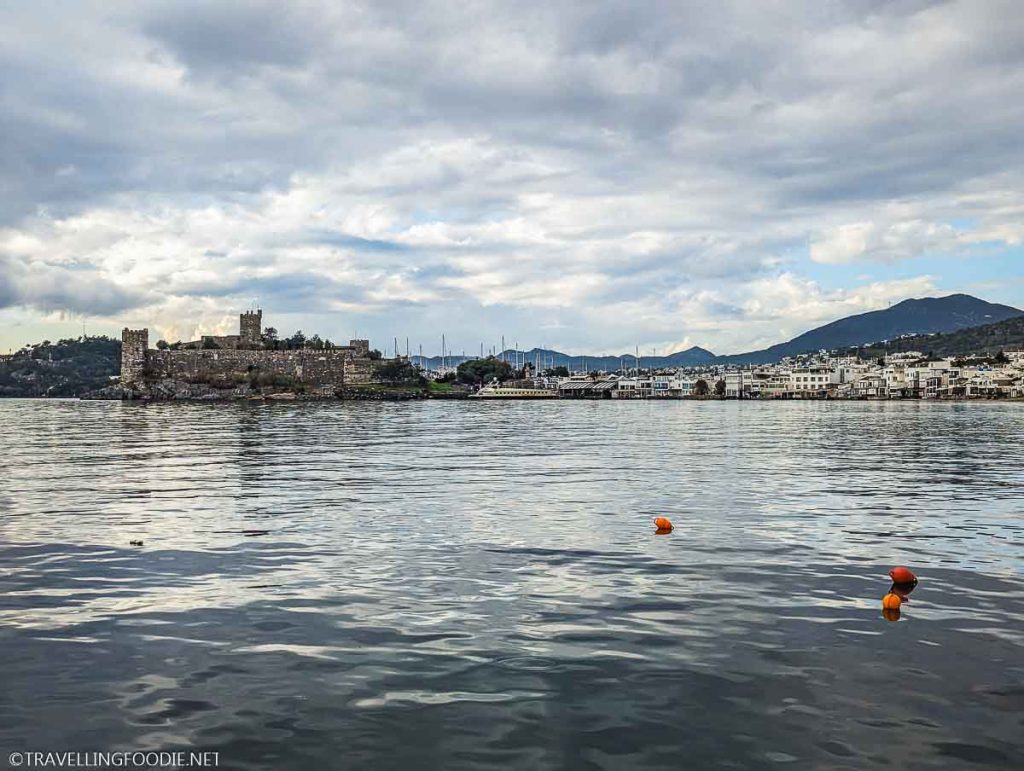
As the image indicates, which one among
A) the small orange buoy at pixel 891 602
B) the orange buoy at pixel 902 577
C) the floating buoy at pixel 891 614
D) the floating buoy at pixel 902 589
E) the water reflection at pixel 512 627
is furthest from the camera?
the orange buoy at pixel 902 577

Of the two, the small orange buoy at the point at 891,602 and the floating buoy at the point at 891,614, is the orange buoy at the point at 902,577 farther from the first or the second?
the floating buoy at the point at 891,614

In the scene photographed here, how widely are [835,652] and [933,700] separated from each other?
1.60m

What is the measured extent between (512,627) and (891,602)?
5711 millimetres

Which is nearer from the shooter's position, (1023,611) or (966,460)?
(1023,611)

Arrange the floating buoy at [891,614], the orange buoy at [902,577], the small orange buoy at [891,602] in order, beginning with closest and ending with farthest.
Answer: the floating buoy at [891,614] → the small orange buoy at [891,602] → the orange buoy at [902,577]

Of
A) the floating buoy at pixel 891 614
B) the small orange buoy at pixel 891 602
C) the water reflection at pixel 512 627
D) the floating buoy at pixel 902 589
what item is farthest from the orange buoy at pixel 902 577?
the floating buoy at pixel 891 614

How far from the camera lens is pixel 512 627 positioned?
1162cm

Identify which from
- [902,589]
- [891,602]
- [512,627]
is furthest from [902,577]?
[512,627]

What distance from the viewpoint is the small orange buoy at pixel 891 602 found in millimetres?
12677

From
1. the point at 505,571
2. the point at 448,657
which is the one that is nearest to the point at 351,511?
the point at 505,571

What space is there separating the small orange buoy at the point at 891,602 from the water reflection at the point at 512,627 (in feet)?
0.89

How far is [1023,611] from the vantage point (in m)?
12.5

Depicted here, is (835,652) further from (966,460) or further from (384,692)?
(966,460)

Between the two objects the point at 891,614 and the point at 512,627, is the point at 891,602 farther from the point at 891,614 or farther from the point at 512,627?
the point at 512,627
